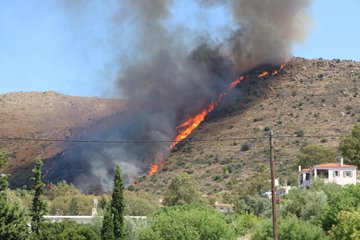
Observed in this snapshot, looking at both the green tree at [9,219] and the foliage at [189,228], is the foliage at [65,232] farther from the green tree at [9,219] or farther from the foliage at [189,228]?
the foliage at [189,228]

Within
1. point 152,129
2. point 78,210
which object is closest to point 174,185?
point 78,210

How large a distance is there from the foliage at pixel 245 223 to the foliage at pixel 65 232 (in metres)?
16.0

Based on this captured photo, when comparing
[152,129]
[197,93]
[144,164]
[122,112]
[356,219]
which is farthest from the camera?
[122,112]

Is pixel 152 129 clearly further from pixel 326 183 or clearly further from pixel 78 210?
pixel 326 183

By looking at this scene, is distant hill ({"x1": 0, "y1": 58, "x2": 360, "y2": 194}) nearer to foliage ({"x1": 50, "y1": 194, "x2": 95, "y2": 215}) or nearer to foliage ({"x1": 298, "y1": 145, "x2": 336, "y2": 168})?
foliage ({"x1": 298, "y1": 145, "x2": 336, "y2": 168})

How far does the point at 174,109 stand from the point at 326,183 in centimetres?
7017

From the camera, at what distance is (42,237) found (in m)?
49.3

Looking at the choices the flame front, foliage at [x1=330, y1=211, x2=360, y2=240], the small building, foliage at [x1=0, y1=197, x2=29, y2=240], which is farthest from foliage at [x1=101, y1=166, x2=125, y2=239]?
the flame front

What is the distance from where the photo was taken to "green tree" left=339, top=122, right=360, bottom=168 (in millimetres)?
86250

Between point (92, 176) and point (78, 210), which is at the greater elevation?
point (92, 176)

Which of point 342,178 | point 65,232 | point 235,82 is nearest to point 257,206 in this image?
point 342,178

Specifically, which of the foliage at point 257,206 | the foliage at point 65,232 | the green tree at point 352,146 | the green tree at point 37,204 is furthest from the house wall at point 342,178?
the green tree at point 37,204

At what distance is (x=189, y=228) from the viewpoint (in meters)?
53.8

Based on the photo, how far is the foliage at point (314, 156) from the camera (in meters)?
90.1
